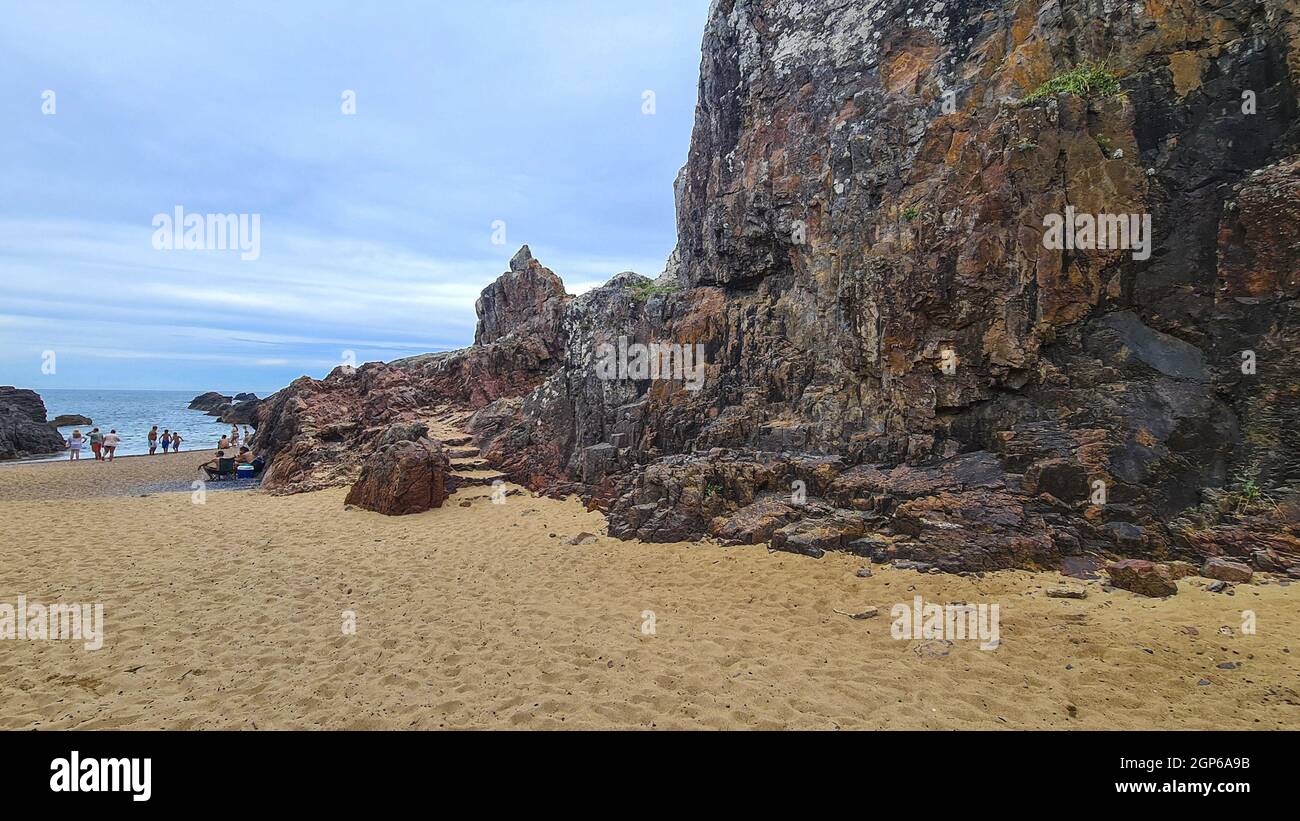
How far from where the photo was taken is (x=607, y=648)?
7.42m

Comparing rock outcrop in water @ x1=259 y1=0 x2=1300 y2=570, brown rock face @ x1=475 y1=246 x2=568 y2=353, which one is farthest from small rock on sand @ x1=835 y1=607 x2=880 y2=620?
brown rock face @ x1=475 y1=246 x2=568 y2=353

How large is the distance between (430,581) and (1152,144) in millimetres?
15682

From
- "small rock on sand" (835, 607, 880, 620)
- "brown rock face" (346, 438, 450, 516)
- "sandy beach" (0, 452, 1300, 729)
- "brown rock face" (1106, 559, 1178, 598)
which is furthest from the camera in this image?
"brown rock face" (346, 438, 450, 516)

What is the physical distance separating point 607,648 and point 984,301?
975cm

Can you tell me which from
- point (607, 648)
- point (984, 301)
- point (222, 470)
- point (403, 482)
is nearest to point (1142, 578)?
point (984, 301)

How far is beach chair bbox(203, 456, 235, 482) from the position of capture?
78.6 feet

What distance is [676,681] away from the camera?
6441 mm

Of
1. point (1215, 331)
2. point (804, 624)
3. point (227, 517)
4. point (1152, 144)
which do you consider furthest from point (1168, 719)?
point (227, 517)

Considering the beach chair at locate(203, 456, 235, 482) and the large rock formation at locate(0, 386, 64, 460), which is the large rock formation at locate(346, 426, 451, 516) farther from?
the large rock formation at locate(0, 386, 64, 460)

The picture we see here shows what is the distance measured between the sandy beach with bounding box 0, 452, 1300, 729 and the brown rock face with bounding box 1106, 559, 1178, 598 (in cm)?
19

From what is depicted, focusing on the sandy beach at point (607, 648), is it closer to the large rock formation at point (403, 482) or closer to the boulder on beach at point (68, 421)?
the large rock formation at point (403, 482)

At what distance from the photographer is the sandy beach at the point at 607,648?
223 inches

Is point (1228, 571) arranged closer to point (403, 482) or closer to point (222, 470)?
point (403, 482)

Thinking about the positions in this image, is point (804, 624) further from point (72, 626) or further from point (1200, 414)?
point (72, 626)
